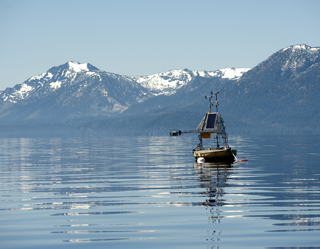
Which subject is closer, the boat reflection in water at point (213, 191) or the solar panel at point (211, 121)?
the boat reflection in water at point (213, 191)

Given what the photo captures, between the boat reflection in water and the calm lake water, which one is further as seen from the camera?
the boat reflection in water

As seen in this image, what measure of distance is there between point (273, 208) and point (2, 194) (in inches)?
1283

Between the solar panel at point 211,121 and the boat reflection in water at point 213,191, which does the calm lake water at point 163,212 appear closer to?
the boat reflection in water at point 213,191

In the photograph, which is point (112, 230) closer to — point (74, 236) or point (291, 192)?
point (74, 236)

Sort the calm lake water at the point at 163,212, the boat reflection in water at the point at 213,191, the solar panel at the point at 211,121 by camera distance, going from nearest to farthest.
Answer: the calm lake water at the point at 163,212 < the boat reflection in water at the point at 213,191 < the solar panel at the point at 211,121

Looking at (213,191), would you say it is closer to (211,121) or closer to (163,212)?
(163,212)

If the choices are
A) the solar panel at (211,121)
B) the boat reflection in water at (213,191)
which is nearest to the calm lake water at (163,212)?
the boat reflection in water at (213,191)

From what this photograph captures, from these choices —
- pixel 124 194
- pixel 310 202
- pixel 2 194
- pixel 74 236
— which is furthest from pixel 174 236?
pixel 2 194

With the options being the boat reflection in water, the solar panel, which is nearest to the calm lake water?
the boat reflection in water

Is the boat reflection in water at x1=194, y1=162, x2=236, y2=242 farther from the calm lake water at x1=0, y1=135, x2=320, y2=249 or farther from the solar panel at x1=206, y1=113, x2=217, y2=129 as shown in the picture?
the solar panel at x1=206, y1=113, x2=217, y2=129

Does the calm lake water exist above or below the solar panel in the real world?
below

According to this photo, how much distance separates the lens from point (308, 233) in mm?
36781

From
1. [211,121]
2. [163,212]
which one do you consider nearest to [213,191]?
[163,212]

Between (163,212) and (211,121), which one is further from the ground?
(211,121)
